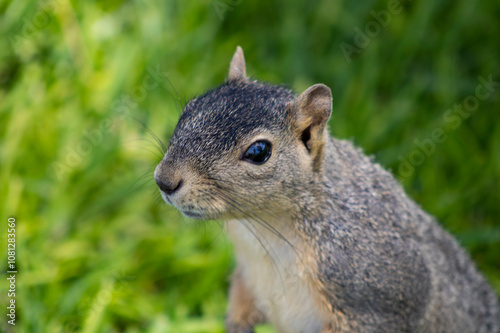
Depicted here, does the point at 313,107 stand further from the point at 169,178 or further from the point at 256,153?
the point at 169,178

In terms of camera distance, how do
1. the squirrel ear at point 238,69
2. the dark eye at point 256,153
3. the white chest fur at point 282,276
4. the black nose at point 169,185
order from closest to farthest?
the black nose at point 169,185 < the dark eye at point 256,153 < the white chest fur at point 282,276 < the squirrel ear at point 238,69

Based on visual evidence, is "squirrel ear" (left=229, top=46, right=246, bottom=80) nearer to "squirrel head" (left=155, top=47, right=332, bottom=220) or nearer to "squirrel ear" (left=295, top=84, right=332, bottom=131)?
"squirrel head" (left=155, top=47, right=332, bottom=220)

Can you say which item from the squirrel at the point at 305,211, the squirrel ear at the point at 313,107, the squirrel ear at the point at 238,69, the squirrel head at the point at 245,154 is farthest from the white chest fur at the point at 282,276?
the squirrel ear at the point at 238,69

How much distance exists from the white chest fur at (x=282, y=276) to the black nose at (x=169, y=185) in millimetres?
452

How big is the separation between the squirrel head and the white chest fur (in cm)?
22

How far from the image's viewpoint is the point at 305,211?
2.53 m

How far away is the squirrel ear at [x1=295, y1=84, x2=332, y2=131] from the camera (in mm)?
2461

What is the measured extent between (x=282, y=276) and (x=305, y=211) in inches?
14.6

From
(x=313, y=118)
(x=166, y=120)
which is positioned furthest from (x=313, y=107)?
(x=166, y=120)

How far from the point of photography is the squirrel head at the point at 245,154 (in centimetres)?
236

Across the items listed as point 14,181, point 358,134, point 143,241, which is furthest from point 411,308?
point 14,181

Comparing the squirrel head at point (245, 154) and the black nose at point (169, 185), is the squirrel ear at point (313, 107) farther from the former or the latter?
the black nose at point (169, 185)

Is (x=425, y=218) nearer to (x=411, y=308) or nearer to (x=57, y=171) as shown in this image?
(x=411, y=308)

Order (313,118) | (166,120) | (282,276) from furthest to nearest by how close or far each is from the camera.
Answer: (166,120), (282,276), (313,118)
